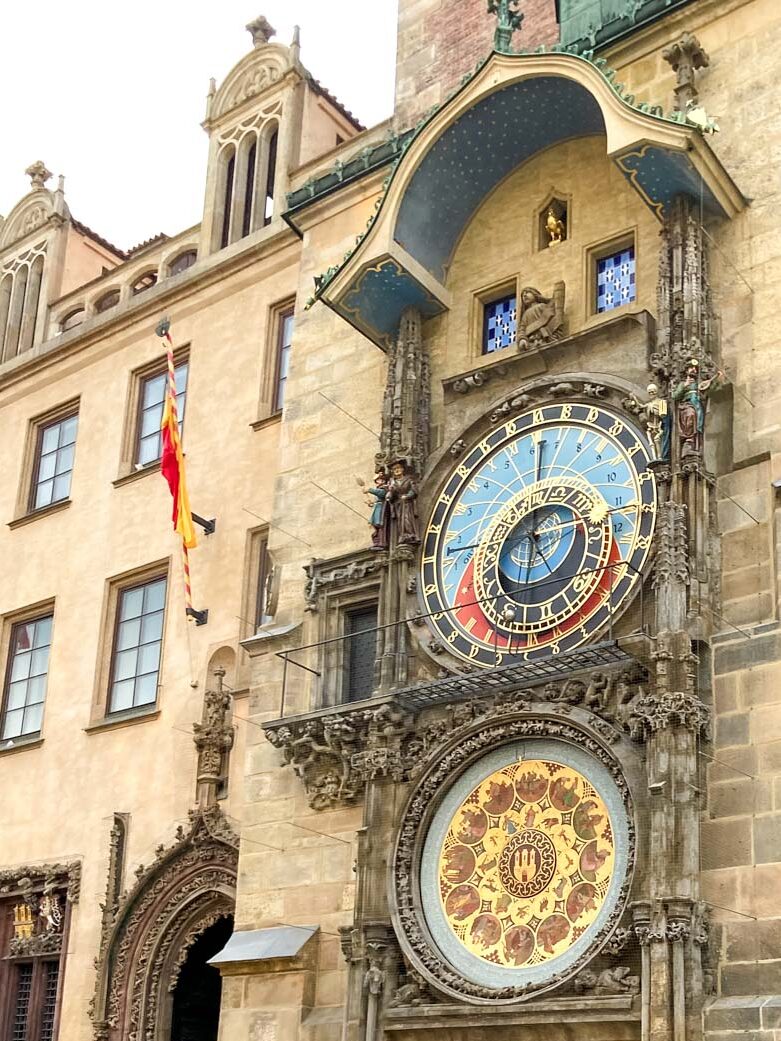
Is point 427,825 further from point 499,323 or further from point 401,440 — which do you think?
point 499,323

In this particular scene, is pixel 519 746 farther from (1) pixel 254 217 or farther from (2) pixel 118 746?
(1) pixel 254 217

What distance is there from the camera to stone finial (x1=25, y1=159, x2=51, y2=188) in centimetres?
2336

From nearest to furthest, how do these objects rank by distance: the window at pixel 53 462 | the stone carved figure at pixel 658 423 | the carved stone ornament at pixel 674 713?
the carved stone ornament at pixel 674 713 → the stone carved figure at pixel 658 423 → the window at pixel 53 462

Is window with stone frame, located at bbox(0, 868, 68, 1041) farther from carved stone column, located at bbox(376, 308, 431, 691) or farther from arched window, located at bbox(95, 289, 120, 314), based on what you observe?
arched window, located at bbox(95, 289, 120, 314)

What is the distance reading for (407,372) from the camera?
1478 centimetres

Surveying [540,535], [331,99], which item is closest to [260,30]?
[331,99]

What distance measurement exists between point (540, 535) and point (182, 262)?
884 centimetres

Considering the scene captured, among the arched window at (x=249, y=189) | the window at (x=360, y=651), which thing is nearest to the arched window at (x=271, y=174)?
the arched window at (x=249, y=189)

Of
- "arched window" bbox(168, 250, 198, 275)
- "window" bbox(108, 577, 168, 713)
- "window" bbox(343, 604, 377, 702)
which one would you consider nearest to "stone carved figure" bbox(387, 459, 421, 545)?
"window" bbox(343, 604, 377, 702)

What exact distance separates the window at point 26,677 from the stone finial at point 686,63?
9396mm

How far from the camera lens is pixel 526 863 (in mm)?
12242

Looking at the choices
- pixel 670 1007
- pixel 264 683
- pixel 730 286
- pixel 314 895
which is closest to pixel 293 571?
pixel 264 683

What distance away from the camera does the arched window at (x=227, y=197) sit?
19.9 metres

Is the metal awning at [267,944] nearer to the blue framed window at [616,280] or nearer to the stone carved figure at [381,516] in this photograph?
the stone carved figure at [381,516]
